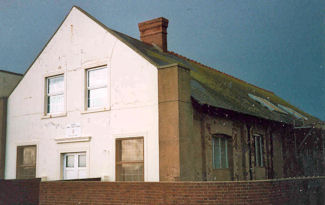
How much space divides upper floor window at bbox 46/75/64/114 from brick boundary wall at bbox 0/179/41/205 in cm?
350

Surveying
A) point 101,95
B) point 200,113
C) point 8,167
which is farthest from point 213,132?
point 8,167

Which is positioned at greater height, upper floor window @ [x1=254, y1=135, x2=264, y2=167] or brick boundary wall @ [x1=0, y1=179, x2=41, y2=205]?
upper floor window @ [x1=254, y1=135, x2=264, y2=167]

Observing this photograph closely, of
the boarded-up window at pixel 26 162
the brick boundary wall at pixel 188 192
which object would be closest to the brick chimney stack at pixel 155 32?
the boarded-up window at pixel 26 162

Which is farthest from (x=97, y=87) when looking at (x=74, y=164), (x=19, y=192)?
(x=19, y=192)

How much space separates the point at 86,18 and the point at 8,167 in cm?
743

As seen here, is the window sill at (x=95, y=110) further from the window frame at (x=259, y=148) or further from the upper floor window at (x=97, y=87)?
the window frame at (x=259, y=148)

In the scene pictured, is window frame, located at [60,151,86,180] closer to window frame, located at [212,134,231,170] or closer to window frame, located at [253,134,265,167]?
window frame, located at [212,134,231,170]

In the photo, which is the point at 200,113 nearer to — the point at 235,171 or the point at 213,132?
the point at 213,132

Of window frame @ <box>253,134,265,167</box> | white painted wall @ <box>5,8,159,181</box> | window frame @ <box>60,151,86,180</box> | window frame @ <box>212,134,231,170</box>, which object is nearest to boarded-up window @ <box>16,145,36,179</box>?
white painted wall @ <box>5,8,159,181</box>

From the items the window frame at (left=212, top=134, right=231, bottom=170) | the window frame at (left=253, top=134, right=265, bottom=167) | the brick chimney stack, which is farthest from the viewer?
the brick chimney stack

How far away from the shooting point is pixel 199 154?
555 inches

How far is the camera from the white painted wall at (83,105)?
13.8 m

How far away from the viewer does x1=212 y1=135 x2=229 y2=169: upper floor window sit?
15417 millimetres

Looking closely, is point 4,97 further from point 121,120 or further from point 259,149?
point 259,149
